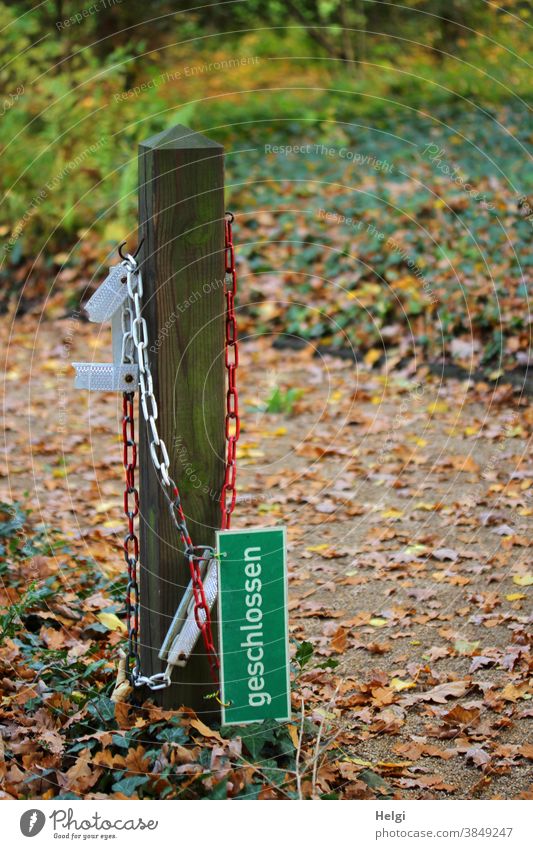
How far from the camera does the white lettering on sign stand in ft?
9.67

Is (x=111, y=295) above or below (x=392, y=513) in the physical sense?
above

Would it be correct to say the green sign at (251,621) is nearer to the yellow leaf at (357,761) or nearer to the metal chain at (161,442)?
the metal chain at (161,442)

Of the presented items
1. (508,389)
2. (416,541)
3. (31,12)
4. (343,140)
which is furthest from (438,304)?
(31,12)

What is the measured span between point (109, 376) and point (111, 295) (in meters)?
0.25

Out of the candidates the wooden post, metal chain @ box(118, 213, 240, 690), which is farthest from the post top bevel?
metal chain @ box(118, 213, 240, 690)

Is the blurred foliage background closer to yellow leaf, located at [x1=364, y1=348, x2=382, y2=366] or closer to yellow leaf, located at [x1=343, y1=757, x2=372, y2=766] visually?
yellow leaf, located at [x1=364, y1=348, x2=382, y2=366]

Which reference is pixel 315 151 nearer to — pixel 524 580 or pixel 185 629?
pixel 524 580

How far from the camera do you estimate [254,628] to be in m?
2.98

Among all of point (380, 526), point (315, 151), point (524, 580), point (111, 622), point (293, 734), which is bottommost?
point (293, 734)

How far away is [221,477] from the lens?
3049 millimetres

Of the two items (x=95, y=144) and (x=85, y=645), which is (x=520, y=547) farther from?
(x=95, y=144)

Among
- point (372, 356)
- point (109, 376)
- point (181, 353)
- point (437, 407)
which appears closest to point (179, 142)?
point (181, 353)

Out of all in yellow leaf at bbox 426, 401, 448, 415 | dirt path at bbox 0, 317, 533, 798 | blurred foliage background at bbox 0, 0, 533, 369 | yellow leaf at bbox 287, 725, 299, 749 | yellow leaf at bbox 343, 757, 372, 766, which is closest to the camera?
yellow leaf at bbox 287, 725, 299, 749

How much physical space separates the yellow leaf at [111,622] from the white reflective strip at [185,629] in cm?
102
